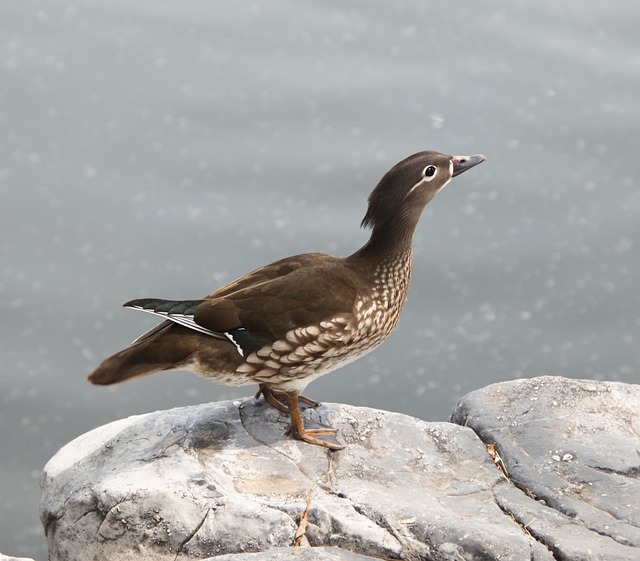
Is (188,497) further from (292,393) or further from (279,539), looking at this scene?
(292,393)

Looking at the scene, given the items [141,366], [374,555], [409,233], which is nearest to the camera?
[374,555]

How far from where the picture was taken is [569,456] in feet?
11.9

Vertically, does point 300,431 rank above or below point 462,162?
below

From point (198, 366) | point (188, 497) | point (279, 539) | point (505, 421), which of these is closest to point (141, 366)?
point (198, 366)

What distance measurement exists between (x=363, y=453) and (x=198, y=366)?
2.10ft

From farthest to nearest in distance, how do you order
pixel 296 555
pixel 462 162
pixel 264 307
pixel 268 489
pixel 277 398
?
1. pixel 277 398
2. pixel 462 162
3. pixel 264 307
4. pixel 268 489
5. pixel 296 555


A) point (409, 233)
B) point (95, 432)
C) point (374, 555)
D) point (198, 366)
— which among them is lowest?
point (374, 555)

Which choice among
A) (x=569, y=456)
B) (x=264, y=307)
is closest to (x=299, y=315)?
(x=264, y=307)

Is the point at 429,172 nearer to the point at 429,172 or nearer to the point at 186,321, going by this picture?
the point at 429,172

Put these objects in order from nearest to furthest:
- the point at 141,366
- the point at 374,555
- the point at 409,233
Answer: the point at 374,555 → the point at 141,366 → the point at 409,233

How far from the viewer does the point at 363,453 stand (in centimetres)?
367

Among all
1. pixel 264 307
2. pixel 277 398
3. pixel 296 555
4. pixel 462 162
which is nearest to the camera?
pixel 296 555

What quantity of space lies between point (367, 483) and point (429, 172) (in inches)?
42.2

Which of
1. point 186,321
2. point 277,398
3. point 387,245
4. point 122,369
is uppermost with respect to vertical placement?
point 387,245
